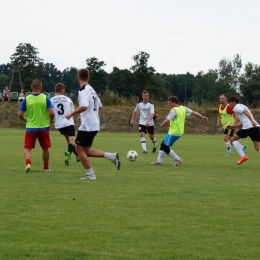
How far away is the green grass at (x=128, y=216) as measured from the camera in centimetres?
575

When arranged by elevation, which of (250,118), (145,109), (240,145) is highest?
(250,118)

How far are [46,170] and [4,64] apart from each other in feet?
518

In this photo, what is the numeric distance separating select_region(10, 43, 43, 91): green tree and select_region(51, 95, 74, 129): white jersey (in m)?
88.4

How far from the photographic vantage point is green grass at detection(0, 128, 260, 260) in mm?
5750

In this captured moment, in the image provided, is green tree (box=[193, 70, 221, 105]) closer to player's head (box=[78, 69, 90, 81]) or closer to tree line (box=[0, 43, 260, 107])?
tree line (box=[0, 43, 260, 107])

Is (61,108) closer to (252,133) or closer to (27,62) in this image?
(252,133)

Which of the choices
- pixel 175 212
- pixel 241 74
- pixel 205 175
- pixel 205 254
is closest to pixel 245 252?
pixel 205 254

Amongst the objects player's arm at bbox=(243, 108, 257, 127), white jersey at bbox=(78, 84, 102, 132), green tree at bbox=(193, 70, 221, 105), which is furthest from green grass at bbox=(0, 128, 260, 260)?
green tree at bbox=(193, 70, 221, 105)

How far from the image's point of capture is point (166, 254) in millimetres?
5602

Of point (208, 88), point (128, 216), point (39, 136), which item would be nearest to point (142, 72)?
point (208, 88)

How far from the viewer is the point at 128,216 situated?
7.47m

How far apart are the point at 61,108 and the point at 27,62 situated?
91.3 meters

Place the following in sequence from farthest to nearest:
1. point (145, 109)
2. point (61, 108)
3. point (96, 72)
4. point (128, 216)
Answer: point (96, 72) < point (145, 109) < point (61, 108) < point (128, 216)

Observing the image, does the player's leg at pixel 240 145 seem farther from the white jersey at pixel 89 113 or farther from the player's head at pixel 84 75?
the player's head at pixel 84 75
